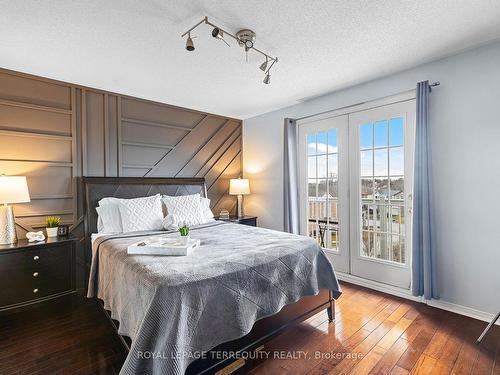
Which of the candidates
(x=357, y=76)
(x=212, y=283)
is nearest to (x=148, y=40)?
(x=212, y=283)

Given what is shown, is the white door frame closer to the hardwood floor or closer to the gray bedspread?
the hardwood floor

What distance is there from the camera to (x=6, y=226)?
252cm

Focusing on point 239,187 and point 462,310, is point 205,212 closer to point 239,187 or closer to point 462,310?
point 239,187

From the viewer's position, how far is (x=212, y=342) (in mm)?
1506

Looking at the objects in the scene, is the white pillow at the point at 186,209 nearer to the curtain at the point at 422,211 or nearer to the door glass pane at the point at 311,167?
the door glass pane at the point at 311,167

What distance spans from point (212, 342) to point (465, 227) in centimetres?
252

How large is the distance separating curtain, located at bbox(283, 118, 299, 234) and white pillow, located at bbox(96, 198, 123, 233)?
2222mm

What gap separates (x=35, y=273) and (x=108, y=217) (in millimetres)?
811

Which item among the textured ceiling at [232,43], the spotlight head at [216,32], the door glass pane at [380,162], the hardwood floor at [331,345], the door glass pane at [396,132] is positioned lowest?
the hardwood floor at [331,345]

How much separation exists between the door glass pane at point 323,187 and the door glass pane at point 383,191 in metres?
0.37

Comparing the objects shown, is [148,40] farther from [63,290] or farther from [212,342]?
[63,290]

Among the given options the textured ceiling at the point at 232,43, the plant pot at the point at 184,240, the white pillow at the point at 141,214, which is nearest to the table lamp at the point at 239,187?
the white pillow at the point at 141,214

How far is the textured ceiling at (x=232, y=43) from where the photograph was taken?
72.7 inches

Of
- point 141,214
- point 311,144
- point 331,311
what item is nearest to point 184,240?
point 141,214
